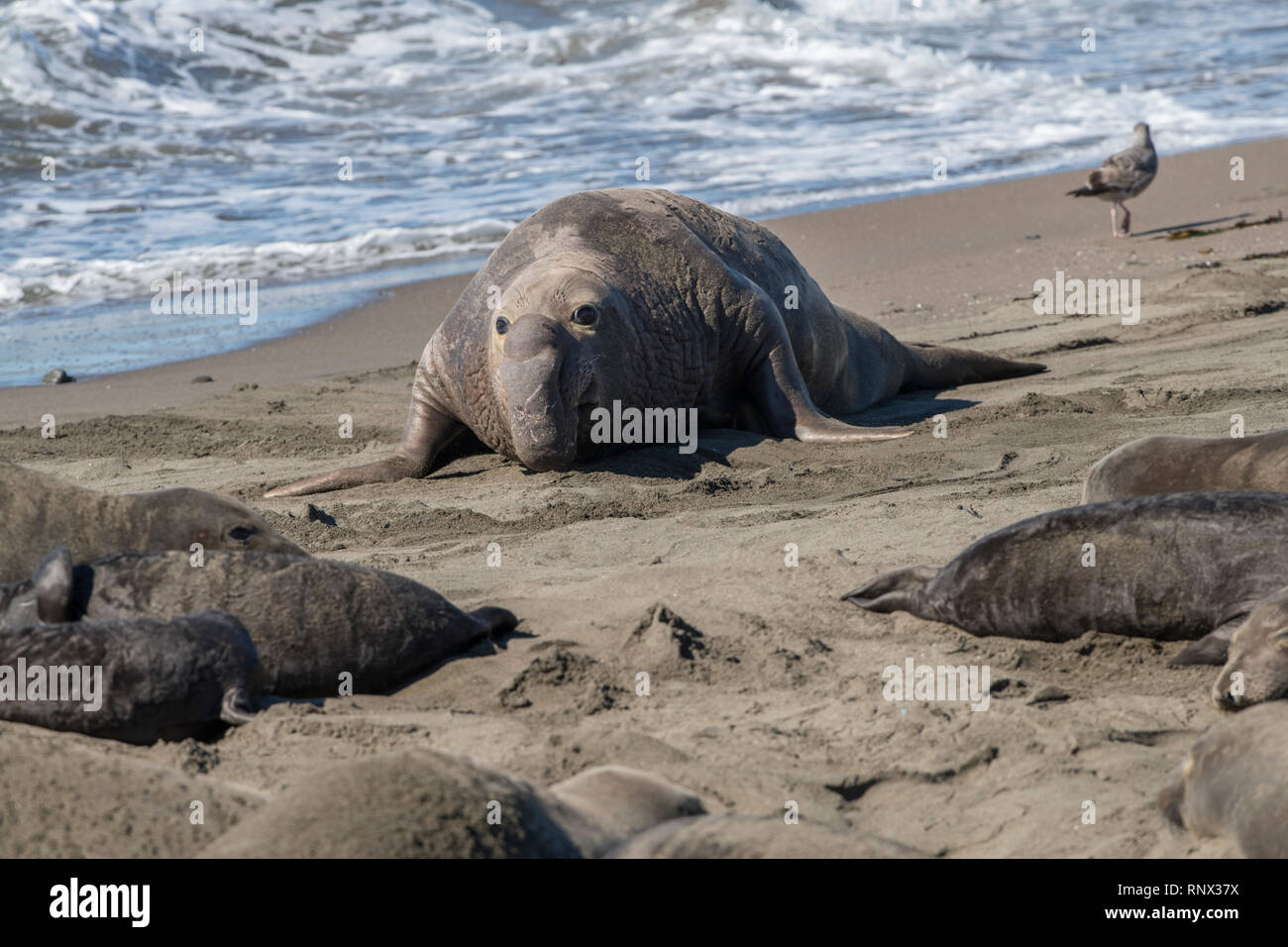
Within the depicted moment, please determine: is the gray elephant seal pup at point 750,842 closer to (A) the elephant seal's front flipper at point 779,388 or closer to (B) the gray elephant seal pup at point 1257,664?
(B) the gray elephant seal pup at point 1257,664

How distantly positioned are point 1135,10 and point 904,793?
27.8m

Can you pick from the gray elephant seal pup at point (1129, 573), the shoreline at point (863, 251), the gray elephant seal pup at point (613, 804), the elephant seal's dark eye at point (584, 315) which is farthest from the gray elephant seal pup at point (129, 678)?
the shoreline at point (863, 251)

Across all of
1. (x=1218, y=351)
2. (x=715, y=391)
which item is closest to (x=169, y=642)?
(x=715, y=391)

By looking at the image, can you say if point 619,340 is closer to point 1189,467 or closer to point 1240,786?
point 1189,467

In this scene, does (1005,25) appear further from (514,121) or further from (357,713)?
(357,713)

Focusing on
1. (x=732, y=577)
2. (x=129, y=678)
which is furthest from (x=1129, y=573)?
(x=129, y=678)

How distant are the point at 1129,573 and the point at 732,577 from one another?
54.0 inches

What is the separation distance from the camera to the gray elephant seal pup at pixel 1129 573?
4.11 m

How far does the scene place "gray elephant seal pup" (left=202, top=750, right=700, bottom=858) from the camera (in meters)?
2.33

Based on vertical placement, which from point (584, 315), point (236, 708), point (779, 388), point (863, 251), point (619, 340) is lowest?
point (236, 708)

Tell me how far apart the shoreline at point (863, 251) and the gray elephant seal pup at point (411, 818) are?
7.13m

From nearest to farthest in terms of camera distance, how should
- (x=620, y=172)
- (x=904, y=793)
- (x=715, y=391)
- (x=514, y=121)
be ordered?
(x=904, y=793), (x=715, y=391), (x=620, y=172), (x=514, y=121)

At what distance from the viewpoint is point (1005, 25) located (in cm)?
2703

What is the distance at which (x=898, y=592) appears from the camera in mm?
4633
